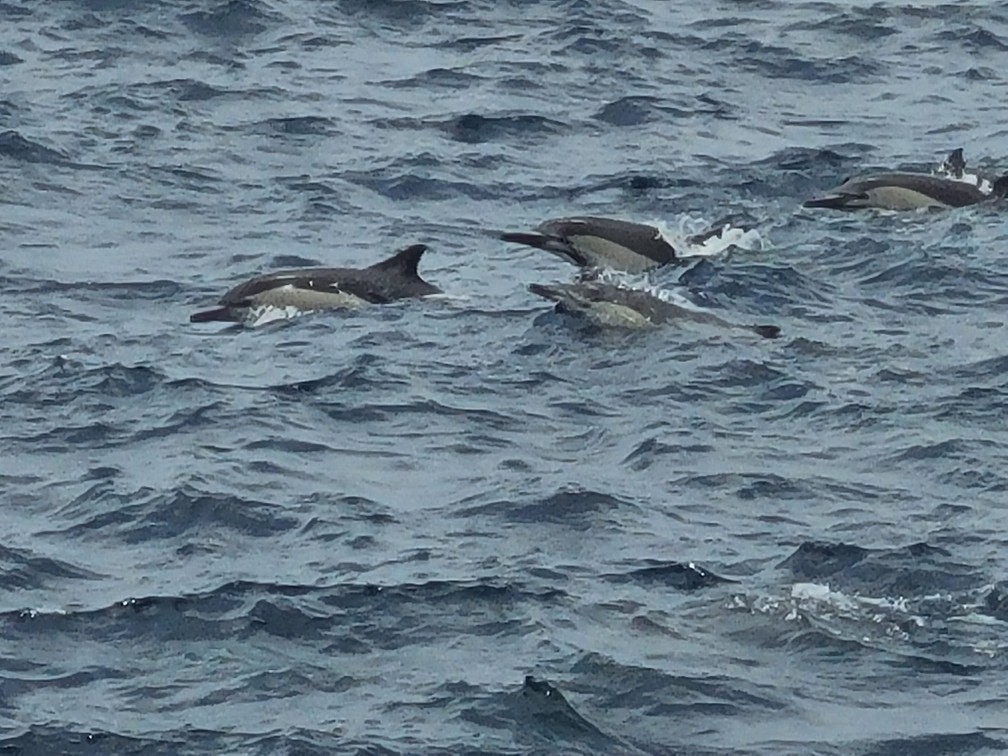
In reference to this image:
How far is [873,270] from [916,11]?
12.7 meters

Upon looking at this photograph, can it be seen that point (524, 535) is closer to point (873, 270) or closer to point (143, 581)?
point (143, 581)

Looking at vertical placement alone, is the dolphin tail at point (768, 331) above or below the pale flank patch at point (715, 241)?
above

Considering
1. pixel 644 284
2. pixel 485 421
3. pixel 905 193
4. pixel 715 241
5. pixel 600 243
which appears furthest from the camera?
pixel 905 193

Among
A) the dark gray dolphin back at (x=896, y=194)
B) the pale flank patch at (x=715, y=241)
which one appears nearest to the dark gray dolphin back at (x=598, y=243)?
the pale flank patch at (x=715, y=241)

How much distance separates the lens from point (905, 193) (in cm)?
2370

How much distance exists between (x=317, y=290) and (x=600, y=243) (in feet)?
8.32

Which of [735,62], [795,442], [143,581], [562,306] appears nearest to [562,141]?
[735,62]

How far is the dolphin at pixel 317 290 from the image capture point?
21031mm

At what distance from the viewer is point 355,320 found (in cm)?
2106

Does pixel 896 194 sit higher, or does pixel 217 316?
pixel 896 194

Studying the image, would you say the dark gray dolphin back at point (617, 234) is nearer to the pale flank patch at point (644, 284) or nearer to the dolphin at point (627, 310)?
the pale flank patch at point (644, 284)

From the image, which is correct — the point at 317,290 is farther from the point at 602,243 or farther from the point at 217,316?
the point at 602,243

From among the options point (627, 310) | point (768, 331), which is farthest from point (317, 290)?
point (768, 331)

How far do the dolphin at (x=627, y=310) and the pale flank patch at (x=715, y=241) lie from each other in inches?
70.9
